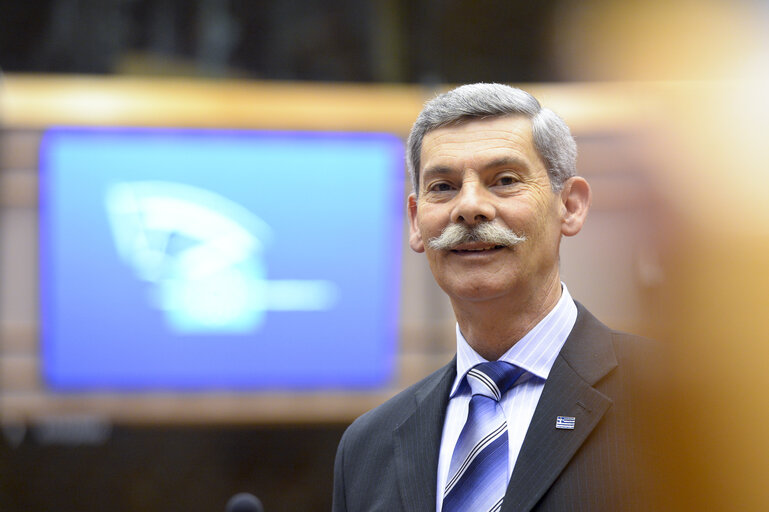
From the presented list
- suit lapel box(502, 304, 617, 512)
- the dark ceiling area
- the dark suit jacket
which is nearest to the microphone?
the dark suit jacket

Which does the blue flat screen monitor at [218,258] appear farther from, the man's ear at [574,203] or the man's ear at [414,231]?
the man's ear at [574,203]

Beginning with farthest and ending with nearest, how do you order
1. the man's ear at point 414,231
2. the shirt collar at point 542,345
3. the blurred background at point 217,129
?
1. the blurred background at point 217,129
2. the man's ear at point 414,231
3. the shirt collar at point 542,345

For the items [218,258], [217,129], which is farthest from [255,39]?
[218,258]

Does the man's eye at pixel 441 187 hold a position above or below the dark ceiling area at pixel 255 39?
below

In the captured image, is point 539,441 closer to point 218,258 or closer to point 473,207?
point 473,207

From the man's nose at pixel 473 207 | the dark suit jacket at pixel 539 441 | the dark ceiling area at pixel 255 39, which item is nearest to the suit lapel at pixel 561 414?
the dark suit jacket at pixel 539 441

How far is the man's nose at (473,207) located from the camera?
1358mm

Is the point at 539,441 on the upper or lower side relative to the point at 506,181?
lower

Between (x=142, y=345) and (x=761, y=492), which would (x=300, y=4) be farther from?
(x=761, y=492)

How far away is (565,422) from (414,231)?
483 mm

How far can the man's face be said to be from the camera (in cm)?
138

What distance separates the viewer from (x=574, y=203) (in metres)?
1.51

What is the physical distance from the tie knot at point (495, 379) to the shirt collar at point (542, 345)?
0.01m

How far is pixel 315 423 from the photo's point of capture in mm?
4320
